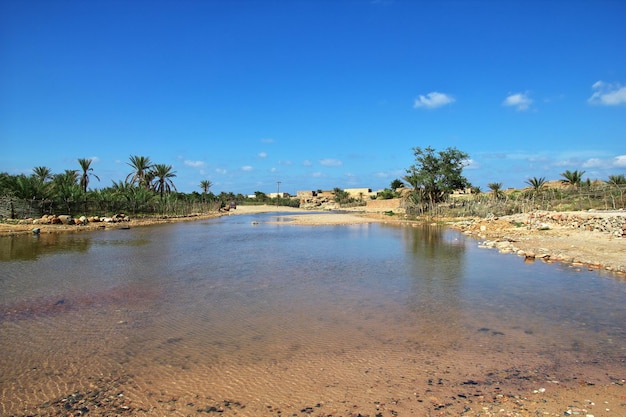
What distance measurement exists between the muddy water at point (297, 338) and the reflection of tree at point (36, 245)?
Result: 11.7ft

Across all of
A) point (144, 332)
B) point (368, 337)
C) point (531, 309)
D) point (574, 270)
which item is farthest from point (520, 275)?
point (144, 332)

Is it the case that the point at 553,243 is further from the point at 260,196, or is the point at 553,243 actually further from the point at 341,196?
the point at 260,196

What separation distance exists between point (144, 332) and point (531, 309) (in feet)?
24.4

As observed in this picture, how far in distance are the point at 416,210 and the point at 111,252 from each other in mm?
34709

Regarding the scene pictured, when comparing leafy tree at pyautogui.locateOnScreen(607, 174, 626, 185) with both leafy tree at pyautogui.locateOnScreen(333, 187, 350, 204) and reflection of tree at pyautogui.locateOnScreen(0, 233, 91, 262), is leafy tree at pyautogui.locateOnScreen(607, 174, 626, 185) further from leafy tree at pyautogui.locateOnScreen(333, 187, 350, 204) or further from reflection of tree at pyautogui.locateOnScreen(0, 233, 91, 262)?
leafy tree at pyautogui.locateOnScreen(333, 187, 350, 204)

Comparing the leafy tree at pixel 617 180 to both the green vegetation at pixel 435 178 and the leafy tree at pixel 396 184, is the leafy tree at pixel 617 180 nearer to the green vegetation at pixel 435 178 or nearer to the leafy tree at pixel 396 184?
the green vegetation at pixel 435 178

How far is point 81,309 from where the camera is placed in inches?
308

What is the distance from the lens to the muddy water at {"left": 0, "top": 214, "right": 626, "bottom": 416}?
437cm

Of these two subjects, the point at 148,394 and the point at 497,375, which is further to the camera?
the point at 497,375

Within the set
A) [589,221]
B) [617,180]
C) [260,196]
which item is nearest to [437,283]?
[589,221]

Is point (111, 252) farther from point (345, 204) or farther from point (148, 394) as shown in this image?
point (345, 204)

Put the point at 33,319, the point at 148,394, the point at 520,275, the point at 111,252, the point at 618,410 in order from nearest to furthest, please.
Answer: the point at 618,410 → the point at 148,394 → the point at 33,319 → the point at 520,275 → the point at 111,252

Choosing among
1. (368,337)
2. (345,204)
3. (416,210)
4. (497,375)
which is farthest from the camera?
(345,204)

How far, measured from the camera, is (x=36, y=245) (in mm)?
18016
